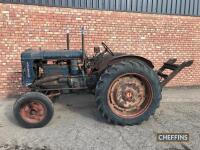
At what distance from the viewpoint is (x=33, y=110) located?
480 centimetres

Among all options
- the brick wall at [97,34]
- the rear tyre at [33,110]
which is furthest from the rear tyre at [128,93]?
the brick wall at [97,34]

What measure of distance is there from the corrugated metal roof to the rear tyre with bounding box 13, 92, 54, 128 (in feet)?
10.5

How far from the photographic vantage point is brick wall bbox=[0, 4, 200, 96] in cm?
684

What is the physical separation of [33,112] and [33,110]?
4cm

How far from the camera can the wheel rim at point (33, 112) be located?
4.78 m

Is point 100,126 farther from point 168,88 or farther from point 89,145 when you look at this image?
point 168,88

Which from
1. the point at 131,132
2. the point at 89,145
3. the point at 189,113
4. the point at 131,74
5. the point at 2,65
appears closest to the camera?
the point at 89,145

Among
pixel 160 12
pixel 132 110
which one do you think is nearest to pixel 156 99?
pixel 132 110

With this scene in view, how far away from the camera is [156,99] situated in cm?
503

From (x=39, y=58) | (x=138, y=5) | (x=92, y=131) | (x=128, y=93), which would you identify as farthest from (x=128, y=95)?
(x=138, y=5)

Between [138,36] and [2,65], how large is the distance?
4.03 metres

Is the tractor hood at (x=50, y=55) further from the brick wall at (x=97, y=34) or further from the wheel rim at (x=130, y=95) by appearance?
the brick wall at (x=97, y=34)

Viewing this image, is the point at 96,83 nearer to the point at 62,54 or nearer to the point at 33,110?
the point at 62,54

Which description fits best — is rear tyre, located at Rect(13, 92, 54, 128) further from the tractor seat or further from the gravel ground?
the tractor seat
